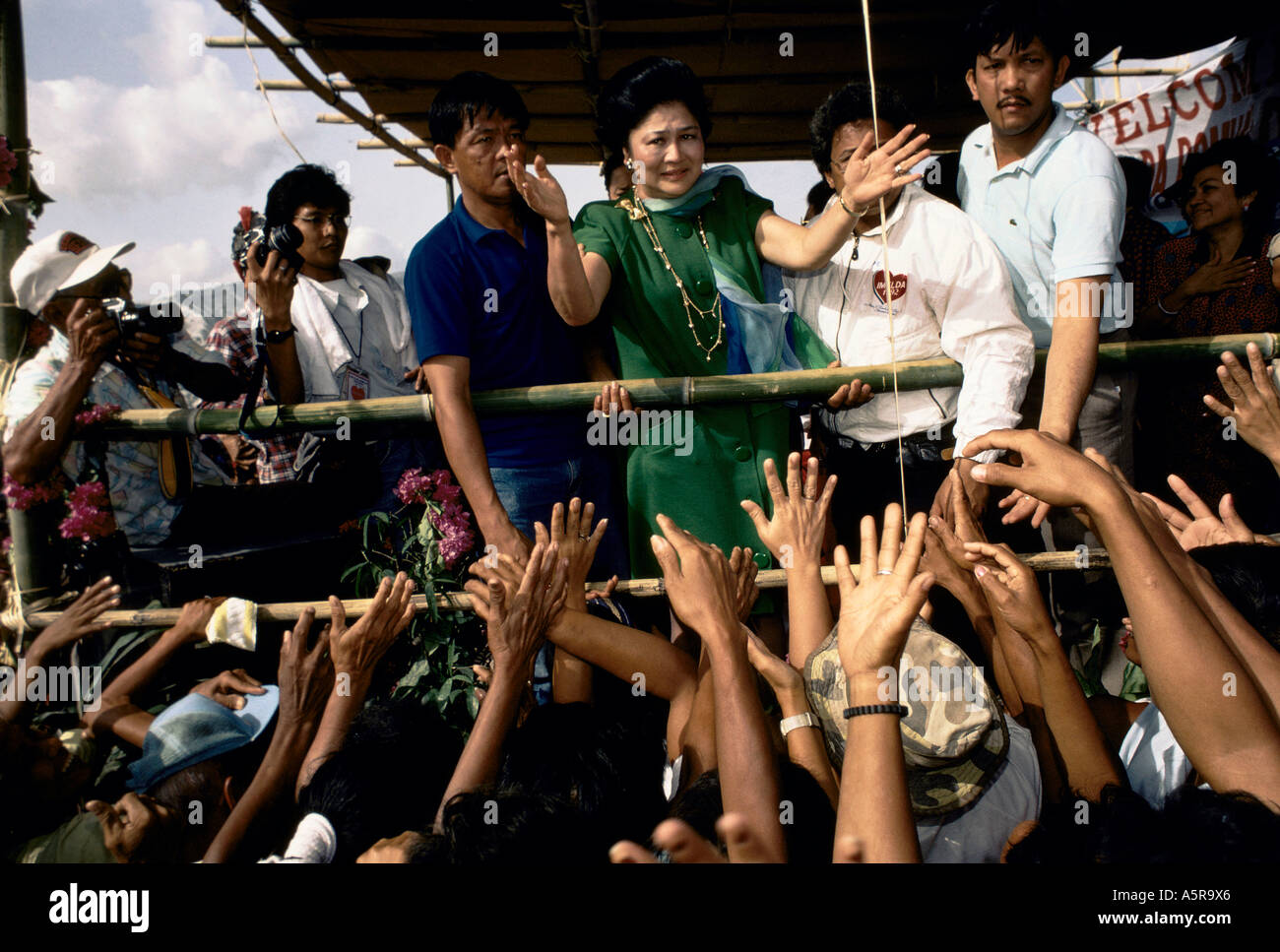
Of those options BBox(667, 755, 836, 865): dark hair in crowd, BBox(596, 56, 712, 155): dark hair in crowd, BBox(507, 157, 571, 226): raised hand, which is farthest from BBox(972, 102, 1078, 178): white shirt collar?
BBox(667, 755, 836, 865): dark hair in crowd

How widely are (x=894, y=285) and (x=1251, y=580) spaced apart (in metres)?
1.10

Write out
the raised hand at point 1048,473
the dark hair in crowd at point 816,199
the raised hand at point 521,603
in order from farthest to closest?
the dark hair in crowd at point 816,199 → the raised hand at point 521,603 → the raised hand at point 1048,473

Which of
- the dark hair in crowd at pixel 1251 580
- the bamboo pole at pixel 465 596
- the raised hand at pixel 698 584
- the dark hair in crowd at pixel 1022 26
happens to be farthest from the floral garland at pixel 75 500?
the dark hair in crowd at pixel 1251 580

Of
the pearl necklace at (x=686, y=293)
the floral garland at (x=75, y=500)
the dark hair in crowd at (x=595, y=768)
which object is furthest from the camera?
the floral garland at (x=75, y=500)

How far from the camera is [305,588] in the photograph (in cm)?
316

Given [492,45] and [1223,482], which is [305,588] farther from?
[1223,482]

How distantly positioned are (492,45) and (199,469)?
1907mm

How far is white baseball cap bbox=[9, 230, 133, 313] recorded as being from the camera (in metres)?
2.61

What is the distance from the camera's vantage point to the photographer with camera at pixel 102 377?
246 cm

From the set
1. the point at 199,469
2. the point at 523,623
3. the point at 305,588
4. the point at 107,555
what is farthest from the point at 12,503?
the point at 523,623

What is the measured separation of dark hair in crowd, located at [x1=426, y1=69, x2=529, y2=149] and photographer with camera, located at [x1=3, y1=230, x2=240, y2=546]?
1001 mm

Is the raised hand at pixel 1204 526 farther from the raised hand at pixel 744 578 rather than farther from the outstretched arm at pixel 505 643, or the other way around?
the outstretched arm at pixel 505 643

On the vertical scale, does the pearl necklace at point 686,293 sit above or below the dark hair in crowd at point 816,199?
below

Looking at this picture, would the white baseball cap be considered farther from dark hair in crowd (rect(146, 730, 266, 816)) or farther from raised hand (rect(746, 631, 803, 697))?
raised hand (rect(746, 631, 803, 697))
